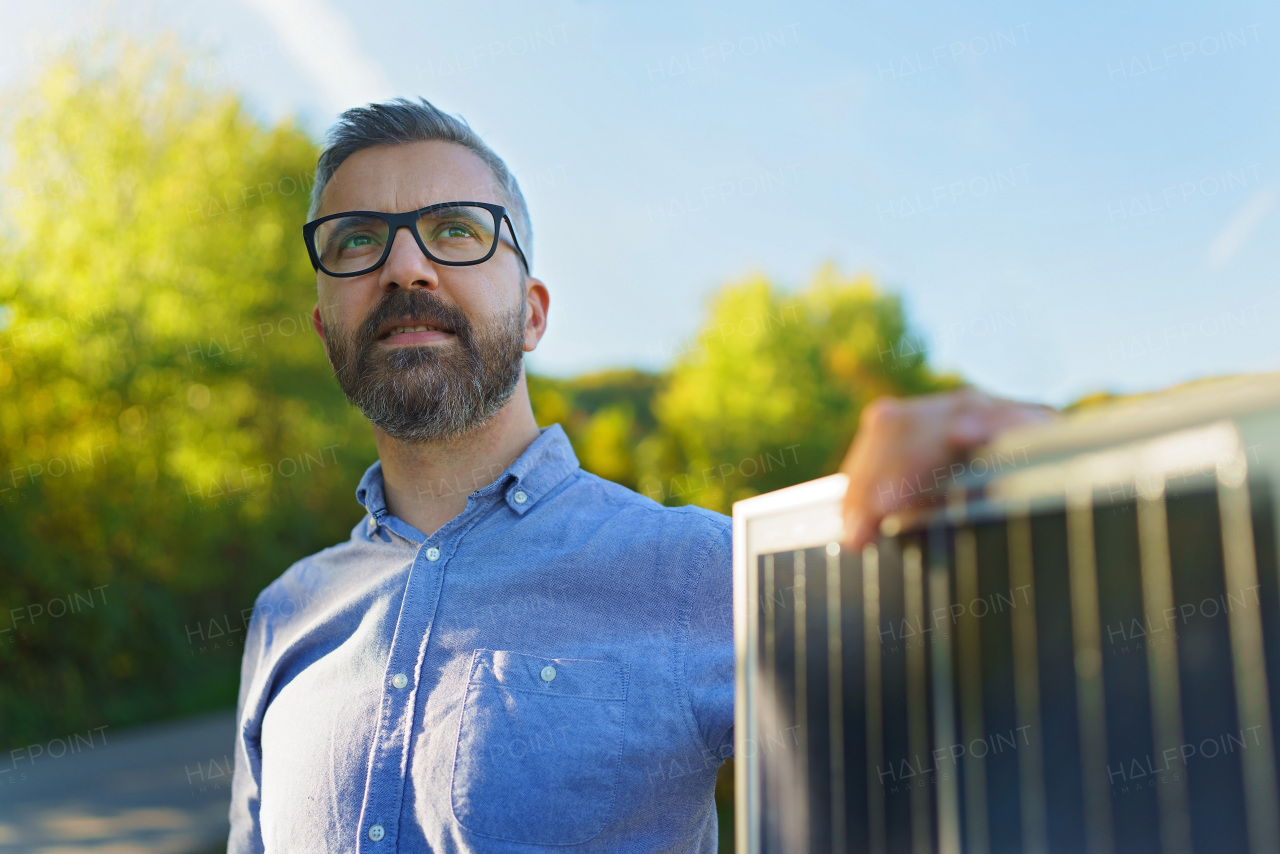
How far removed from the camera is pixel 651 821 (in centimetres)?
143

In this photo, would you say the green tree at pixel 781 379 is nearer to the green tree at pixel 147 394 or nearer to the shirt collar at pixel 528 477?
the green tree at pixel 147 394

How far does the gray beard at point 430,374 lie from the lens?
1685 millimetres

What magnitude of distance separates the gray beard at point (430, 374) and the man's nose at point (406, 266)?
3 cm

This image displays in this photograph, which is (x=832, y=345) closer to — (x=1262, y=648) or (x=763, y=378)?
(x=763, y=378)

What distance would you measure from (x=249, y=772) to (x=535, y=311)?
3.81ft

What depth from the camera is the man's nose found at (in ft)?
5.49

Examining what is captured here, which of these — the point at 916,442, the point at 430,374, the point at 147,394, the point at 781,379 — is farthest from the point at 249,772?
the point at 781,379

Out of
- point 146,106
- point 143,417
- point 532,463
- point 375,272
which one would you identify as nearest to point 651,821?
point 532,463

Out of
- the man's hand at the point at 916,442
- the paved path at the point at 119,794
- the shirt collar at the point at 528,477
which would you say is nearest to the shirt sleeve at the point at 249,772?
the shirt collar at the point at 528,477

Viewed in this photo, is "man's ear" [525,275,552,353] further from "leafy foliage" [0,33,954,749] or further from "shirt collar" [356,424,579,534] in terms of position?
"leafy foliage" [0,33,954,749]

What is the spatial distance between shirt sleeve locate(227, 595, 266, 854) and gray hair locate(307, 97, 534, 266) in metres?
1.02

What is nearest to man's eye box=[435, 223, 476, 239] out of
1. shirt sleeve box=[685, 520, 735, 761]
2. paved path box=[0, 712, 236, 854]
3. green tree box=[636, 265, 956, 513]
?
shirt sleeve box=[685, 520, 735, 761]

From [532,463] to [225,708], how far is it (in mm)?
11458

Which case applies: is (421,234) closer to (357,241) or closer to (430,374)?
(357,241)
